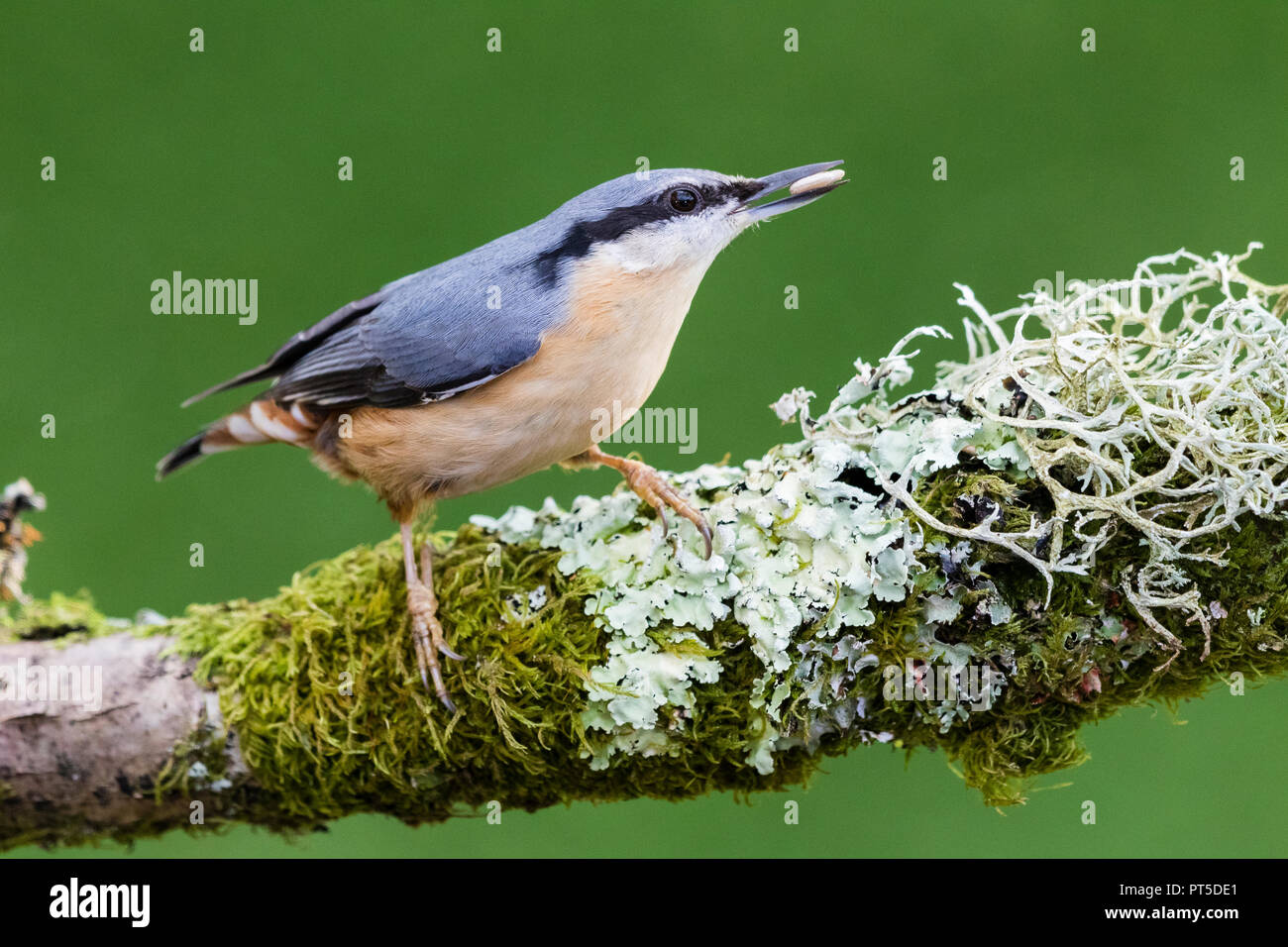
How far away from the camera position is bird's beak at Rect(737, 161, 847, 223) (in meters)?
2.36

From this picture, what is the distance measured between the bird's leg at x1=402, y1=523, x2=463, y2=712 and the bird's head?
69 cm

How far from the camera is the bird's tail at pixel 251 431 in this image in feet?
8.97

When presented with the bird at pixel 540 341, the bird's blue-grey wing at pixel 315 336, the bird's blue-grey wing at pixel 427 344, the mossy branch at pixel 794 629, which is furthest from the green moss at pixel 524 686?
the bird's blue-grey wing at pixel 315 336

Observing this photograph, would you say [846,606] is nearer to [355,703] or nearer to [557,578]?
[557,578]

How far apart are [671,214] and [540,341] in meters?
0.38

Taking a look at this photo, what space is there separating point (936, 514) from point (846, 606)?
213mm

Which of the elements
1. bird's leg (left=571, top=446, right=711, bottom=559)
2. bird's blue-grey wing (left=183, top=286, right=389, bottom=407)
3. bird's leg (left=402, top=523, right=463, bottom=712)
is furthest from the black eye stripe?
bird's leg (left=402, top=523, right=463, bottom=712)

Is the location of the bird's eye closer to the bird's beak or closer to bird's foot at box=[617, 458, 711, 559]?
the bird's beak

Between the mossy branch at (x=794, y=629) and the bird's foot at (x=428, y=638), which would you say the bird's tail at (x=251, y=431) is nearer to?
the mossy branch at (x=794, y=629)

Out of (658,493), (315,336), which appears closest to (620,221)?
(658,493)

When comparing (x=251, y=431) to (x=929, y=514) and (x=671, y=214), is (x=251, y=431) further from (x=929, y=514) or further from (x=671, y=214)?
(x=929, y=514)

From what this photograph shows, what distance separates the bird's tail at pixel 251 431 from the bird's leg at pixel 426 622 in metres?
0.55

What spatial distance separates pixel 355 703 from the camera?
2.22m

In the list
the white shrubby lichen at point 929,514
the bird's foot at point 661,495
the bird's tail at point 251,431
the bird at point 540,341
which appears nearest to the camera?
the white shrubby lichen at point 929,514
